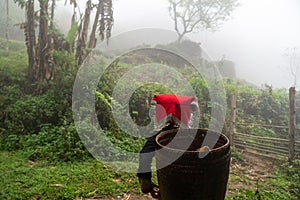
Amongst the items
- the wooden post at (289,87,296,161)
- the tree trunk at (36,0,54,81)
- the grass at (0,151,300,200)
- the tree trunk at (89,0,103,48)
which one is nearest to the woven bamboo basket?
the grass at (0,151,300,200)

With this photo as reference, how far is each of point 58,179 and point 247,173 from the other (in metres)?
3.75

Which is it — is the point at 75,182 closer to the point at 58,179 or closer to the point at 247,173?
the point at 58,179

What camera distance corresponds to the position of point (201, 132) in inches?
91.5

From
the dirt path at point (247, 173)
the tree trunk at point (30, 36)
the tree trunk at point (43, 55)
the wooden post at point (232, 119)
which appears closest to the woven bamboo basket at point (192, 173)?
the dirt path at point (247, 173)

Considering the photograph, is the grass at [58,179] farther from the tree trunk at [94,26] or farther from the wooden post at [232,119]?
the tree trunk at [94,26]

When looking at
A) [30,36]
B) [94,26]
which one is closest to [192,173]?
[94,26]

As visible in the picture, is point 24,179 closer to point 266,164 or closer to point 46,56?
point 46,56

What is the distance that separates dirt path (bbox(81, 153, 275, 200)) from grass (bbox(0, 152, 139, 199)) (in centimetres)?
25

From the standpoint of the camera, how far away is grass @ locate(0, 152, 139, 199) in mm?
3109

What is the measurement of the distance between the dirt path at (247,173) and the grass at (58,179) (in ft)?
0.84

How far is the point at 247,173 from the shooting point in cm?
502

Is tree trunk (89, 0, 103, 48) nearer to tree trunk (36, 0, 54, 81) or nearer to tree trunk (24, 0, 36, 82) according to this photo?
tree trunk (36, 0, 54, 81)

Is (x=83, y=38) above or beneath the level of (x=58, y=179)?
above

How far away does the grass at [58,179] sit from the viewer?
3109mm
